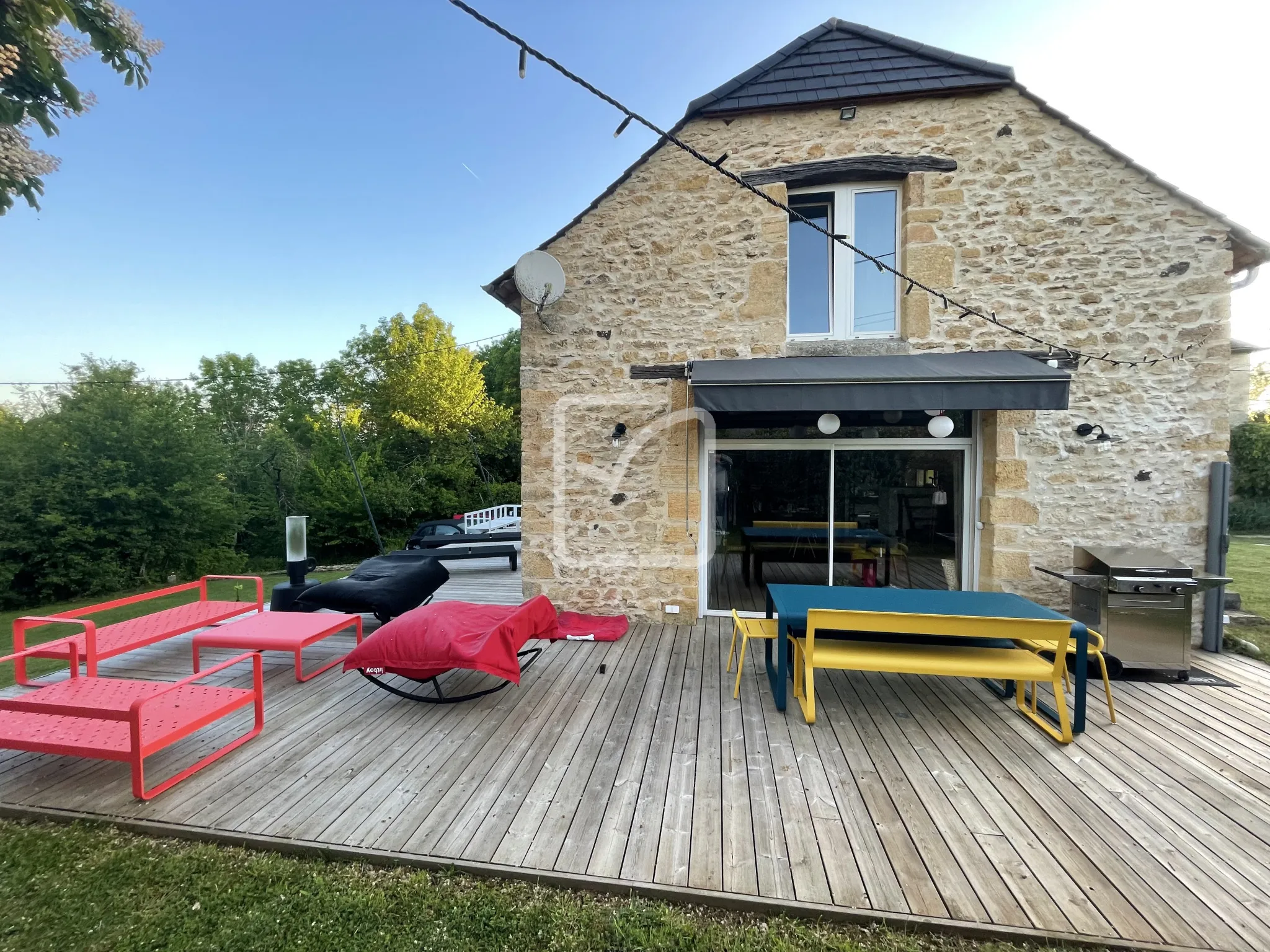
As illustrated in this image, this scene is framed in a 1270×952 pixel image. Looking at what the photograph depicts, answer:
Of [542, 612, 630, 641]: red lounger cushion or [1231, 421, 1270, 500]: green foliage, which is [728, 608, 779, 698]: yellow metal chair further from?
[1231, 421, 1270, 500]: green foliage

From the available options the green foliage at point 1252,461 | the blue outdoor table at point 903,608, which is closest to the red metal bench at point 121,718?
the blue outdoor table at point 903,608

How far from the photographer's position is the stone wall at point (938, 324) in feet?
19.5

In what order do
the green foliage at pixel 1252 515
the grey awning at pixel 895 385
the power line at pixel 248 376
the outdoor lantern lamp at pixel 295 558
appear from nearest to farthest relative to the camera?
the grey awning at pixel 895 385, the outdoor lantern lamp at pixel 295 558, the power line at pixel 248 376, the green foliage at pixel 1252 515

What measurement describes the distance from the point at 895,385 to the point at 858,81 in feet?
14.1

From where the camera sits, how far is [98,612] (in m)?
9.89

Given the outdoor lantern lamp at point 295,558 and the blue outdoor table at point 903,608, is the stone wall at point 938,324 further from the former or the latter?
the outdoor lantern lamp at point 295,558

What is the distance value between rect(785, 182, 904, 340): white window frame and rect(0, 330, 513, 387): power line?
18.6 m

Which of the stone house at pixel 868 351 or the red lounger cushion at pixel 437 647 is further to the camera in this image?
the stone house at pixel 868 351

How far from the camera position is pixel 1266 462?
61.5ft

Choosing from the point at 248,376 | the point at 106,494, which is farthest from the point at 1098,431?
the point at 248,376

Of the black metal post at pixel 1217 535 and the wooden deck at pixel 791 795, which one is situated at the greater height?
the black metal post at pixel 1217 535

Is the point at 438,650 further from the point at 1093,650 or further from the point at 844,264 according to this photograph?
the point at 844,264

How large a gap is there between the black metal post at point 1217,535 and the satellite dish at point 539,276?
840cm

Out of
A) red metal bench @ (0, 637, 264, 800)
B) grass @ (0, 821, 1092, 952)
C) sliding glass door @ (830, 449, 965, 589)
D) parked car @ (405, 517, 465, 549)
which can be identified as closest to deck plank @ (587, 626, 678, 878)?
grass @ (0, 821, 1092, 952)
